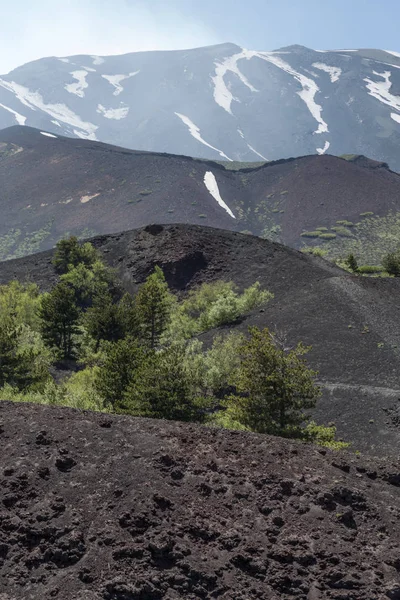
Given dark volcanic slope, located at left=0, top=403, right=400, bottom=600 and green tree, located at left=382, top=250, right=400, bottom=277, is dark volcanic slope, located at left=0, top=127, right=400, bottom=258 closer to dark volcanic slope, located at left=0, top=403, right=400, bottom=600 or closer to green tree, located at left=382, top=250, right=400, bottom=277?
green tree, located at left=382, top=250, right=400, bottom=277

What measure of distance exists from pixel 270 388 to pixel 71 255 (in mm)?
47244

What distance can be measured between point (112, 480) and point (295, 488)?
12.7 ft

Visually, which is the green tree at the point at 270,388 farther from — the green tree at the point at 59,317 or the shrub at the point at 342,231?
the shrub at the point at 342,231

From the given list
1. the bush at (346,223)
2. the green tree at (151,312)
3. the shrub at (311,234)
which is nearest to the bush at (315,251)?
the shrub at (311,234)

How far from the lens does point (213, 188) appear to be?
447 ft

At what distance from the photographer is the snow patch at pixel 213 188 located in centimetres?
12694

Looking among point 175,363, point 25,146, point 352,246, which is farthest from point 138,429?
point 25,146

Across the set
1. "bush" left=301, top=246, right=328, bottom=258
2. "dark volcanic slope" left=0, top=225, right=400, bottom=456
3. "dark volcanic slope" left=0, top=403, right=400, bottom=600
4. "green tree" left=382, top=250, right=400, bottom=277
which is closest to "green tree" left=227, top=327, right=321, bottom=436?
"dark volcanic slope" left=0, top=403, right=400, bottom=600

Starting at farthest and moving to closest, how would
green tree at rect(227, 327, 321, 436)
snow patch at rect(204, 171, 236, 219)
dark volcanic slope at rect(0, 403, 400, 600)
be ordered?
snow patch at rect(204, 171, 236, 219), green tree at rect(227, 327, 321, 436), dark volcanic slope at rect(0, 403, 400, 600)

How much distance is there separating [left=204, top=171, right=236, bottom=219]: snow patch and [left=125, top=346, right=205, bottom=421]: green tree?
106 meters

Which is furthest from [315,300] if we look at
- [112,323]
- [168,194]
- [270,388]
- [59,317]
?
[168,194]

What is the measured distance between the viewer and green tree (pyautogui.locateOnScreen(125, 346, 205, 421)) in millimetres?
18000

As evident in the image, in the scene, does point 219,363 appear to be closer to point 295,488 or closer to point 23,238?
point 295,488

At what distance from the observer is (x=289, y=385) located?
656 inches
